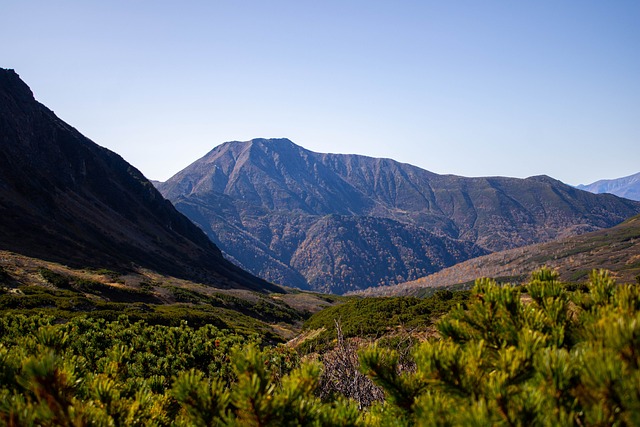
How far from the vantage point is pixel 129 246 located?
86.1m

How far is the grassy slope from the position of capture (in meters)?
28.4

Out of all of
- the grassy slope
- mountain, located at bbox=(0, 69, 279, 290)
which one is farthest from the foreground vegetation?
mountain, located at bbox=(0, 69, 279, 290)

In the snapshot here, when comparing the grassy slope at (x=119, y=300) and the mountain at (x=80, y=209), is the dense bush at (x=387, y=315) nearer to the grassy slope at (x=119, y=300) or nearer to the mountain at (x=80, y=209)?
the grassy slope at (x=119, y=300)

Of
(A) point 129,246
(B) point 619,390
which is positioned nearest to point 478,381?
(B) point 619,390

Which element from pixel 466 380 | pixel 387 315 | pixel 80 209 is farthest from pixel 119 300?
pixel 80 209

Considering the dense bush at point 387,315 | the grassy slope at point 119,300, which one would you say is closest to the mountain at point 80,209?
the grassy slope at point 119,300

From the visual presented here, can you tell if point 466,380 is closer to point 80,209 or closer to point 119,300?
point 119,300

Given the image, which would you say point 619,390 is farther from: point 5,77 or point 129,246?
point 5,77

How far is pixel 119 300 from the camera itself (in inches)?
1708

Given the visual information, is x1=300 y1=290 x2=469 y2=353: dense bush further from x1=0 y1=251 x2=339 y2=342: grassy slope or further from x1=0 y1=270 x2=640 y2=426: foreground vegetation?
x1=0 y1=270 x2=640 y2=426: foreground vegetation

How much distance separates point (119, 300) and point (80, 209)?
52.0m

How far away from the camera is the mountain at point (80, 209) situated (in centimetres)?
6370

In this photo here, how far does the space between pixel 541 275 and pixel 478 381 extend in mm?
1266

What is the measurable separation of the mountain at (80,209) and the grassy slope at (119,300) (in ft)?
31.5
